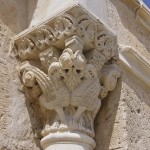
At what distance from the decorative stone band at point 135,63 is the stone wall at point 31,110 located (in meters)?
0.03

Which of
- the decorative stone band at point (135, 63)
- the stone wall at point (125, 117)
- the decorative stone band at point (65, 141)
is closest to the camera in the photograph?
the decorative stone band at point (65, 141)

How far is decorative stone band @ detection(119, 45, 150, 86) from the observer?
262 centimetres

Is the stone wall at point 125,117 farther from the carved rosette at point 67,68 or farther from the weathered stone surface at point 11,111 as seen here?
the weathered stone surface at point 11,111

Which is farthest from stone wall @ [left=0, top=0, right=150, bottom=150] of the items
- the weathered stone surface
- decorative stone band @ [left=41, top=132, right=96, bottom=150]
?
decorative stone band @ [left=41, top=132, right=96, bottom=150]

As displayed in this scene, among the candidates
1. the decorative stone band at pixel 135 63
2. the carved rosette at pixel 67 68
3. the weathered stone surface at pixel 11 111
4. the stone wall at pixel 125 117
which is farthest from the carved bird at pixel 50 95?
the decorative stone band at pixel 135 63

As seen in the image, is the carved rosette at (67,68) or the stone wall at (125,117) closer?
the carved rosette at (67,68)

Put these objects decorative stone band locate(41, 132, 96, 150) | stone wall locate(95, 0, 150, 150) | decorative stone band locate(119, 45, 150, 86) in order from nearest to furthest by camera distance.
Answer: decorative stone band locate(41, 132, 96, 150), stone wall locate(95, 0, 150, 150), decorative stone band locate(119, 45, 150, 86)

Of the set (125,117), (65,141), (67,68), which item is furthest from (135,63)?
(65,141)

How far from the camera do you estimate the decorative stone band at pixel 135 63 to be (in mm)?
2619

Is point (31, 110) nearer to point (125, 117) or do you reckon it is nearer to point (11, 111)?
point (11, 111)

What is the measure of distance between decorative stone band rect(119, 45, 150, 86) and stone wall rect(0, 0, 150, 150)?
3 cm

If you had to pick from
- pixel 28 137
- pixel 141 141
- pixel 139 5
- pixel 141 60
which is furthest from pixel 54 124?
pixel 139 5

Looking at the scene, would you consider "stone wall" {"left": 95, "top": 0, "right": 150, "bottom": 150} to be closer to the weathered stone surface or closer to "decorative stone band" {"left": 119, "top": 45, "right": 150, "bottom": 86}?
"decorative stone band" {"left": 119, "top": 45, "right": 150, "bottom": 86}

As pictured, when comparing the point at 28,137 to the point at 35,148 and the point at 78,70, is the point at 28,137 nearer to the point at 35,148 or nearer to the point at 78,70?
the point at 35,148
